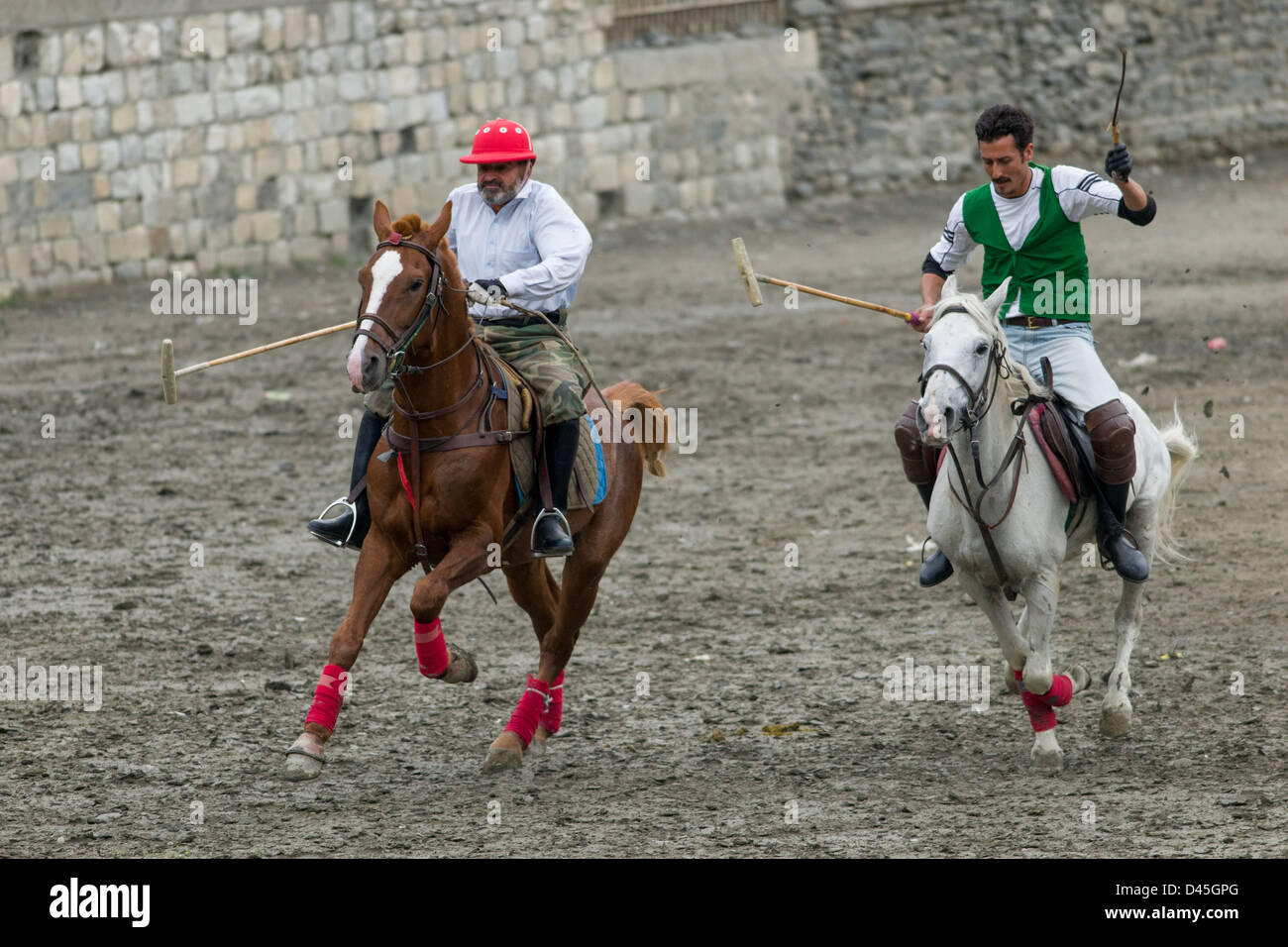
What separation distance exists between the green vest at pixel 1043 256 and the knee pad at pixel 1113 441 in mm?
456

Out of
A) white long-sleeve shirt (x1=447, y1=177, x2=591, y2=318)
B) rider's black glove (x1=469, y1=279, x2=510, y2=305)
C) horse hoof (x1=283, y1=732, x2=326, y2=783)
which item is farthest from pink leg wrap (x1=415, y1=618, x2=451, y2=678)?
white long-sleeve shirt (x1=447, y1=177, x2=591, y2=318)

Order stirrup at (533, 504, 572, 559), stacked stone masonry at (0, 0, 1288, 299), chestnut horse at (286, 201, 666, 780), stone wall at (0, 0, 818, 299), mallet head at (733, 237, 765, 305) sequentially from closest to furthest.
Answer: chestnut horse at (286, 201, 666, 780) < stirrup at (533, 504, 572, 559) < mallet head at (733, 237, 765, 305) < stone wall at (0, 0, 818, 299) < stacked stone masonry at (0, 0, 1288, 299)

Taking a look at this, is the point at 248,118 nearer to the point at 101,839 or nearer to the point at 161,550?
the point at 161,550

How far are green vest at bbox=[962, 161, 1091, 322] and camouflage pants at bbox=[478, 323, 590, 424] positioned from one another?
1812 mm

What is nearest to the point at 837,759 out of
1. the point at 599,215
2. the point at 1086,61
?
the point at 599,215

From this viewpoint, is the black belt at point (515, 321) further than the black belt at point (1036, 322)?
Yes

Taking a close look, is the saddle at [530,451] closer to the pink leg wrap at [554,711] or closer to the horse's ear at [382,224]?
the horse's ear at [382,224]

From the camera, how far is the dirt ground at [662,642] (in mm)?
6586

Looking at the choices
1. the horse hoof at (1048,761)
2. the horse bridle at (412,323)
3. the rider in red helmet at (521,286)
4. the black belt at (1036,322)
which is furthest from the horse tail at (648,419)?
the horse hoof at (1048,761)

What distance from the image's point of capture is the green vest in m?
7.21

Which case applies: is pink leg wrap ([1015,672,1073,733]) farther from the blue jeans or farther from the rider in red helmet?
the rider in red helmet

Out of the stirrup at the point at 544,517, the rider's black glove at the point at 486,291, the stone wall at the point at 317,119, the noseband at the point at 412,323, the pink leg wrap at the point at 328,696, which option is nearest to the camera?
the noseband at the point at 412,323

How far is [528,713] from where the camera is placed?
746 cm

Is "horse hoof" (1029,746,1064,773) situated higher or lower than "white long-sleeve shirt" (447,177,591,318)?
lower
